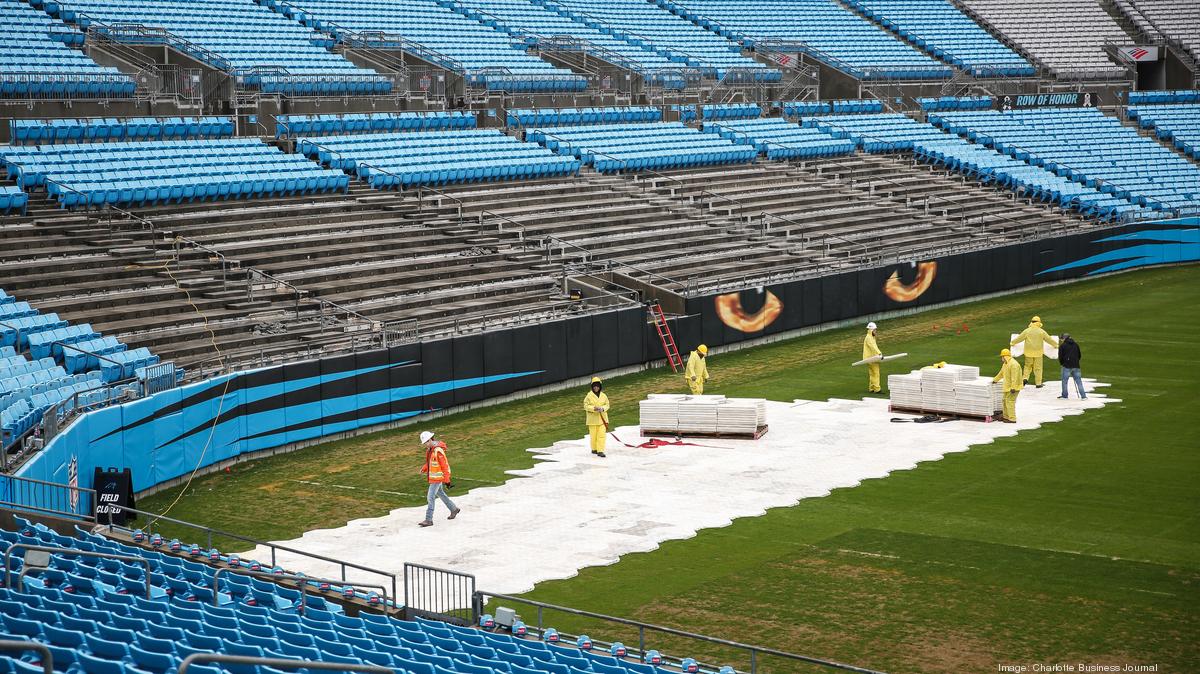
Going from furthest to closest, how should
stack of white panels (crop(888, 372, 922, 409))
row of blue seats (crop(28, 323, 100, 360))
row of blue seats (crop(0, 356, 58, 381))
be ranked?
stack of white panels (crop(888, 372, 922, 409)) → row of blue seats (crop(28, 323, 100, 360)) → row of blue seats (crop(0, 356, 58, 381))

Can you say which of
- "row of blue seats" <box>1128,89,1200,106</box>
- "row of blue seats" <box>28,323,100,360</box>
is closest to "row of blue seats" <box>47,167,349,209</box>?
"row of blue seats" <box>28,323,100,360</box>

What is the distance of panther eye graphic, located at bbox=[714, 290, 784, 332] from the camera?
1298 inches

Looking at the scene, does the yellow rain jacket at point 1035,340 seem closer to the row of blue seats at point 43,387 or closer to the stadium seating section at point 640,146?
the stadium seating section at point 640,146

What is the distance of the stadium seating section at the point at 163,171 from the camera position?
2977cm

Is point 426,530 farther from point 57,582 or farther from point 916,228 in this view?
point 916,228

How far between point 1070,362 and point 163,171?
19519mm

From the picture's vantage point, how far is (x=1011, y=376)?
82.3 feet

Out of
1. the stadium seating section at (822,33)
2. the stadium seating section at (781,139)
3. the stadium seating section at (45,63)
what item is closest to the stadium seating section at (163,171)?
the stadium seating section at (45,63)

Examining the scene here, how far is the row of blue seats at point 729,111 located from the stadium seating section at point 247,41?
40.9 feet

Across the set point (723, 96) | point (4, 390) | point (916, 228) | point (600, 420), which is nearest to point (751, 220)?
point (916, 228)

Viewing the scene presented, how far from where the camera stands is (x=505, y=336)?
2806cm

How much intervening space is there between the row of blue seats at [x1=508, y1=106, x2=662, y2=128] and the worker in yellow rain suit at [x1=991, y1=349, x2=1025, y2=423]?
68.8 feet

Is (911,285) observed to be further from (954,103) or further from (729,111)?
(954,103)

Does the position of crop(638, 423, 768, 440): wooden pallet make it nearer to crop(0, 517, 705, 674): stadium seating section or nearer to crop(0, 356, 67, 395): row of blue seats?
crop(0, 356, 67, 395): row of blue seats
